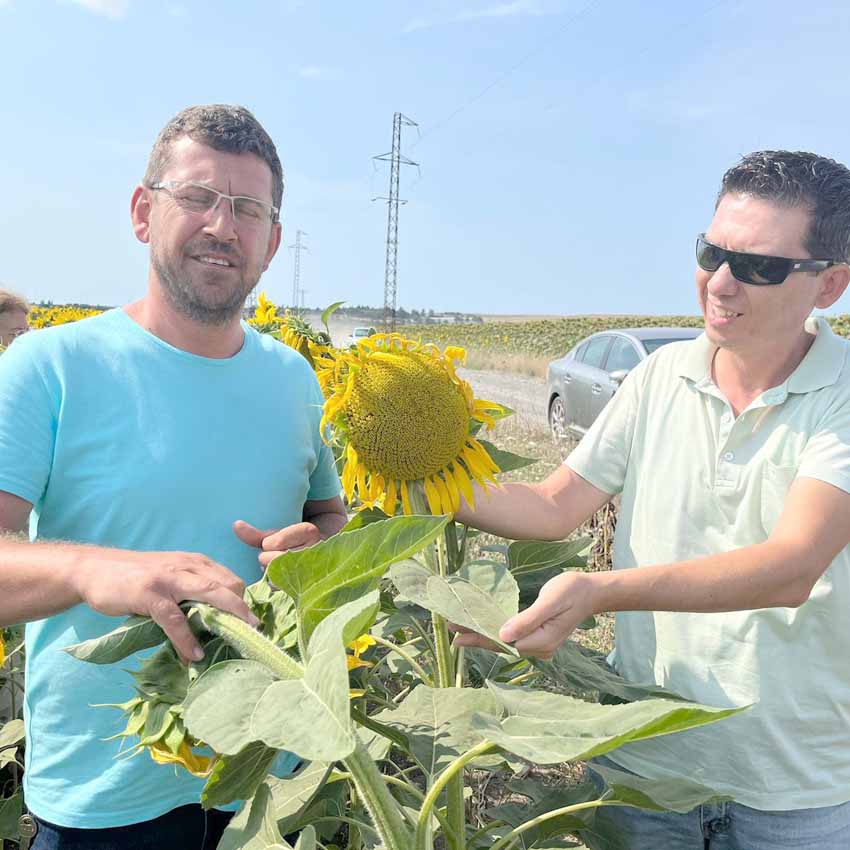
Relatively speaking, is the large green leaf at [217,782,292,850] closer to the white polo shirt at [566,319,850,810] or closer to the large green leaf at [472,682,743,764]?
the large green leaf at [472,682,743,764]

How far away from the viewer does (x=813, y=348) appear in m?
1.62

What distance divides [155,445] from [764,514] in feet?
3.53

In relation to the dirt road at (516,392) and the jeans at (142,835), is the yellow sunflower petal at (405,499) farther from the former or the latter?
the dirt road at (516,392)

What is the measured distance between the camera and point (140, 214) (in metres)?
1.72

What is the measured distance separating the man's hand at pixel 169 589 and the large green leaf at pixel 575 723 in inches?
11.8

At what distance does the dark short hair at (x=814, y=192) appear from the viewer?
155 cm

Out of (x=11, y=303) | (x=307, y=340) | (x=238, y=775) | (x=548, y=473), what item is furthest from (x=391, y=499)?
(x=548, y=473)

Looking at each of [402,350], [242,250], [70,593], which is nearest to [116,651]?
[70,593]

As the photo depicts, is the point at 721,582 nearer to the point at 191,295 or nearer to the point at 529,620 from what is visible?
the point at 529,620

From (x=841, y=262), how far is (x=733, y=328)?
225 mm

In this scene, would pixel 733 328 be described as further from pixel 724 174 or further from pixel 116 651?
pixel 116 651

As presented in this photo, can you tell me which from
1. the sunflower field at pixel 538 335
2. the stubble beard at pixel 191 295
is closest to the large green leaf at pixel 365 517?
the stubble beard at pixel 191 295

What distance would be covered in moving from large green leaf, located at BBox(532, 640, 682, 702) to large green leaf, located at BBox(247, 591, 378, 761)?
1.40 ft

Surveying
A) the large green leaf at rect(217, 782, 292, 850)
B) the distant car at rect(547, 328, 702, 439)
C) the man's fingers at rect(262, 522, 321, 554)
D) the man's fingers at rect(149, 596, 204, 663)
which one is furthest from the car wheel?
the man's fingers at rect(149, 596, 204, 663)
